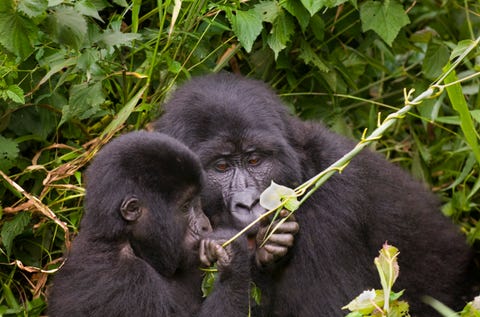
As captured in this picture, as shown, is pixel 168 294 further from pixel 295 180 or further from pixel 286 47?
pixel 286 47

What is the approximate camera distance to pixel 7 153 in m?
6.13

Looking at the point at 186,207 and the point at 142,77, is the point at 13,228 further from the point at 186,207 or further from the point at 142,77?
the point at 186,207

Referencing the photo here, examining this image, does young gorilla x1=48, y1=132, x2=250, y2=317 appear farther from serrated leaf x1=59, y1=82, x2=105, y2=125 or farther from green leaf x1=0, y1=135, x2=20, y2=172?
green leaf x1=0, y1=135, x2=20, y2=172

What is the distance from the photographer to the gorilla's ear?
4.93 metres

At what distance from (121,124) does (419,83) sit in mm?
2177

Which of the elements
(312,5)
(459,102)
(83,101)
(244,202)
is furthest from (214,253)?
(312,5)

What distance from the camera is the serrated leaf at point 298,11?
253 inches

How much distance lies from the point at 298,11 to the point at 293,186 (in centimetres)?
139

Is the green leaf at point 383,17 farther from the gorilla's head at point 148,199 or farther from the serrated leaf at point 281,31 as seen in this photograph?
the gorilla's head at point 148,199

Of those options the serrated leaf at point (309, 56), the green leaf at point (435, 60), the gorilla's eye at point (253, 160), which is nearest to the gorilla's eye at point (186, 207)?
the gorilla's eye at point (253, 160)

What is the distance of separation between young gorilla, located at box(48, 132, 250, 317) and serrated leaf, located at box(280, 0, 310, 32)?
161 centimetres

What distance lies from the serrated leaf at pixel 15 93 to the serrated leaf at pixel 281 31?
1.59 metres

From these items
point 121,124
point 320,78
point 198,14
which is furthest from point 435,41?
point 121,124

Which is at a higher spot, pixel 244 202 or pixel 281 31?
pixel 281 31
